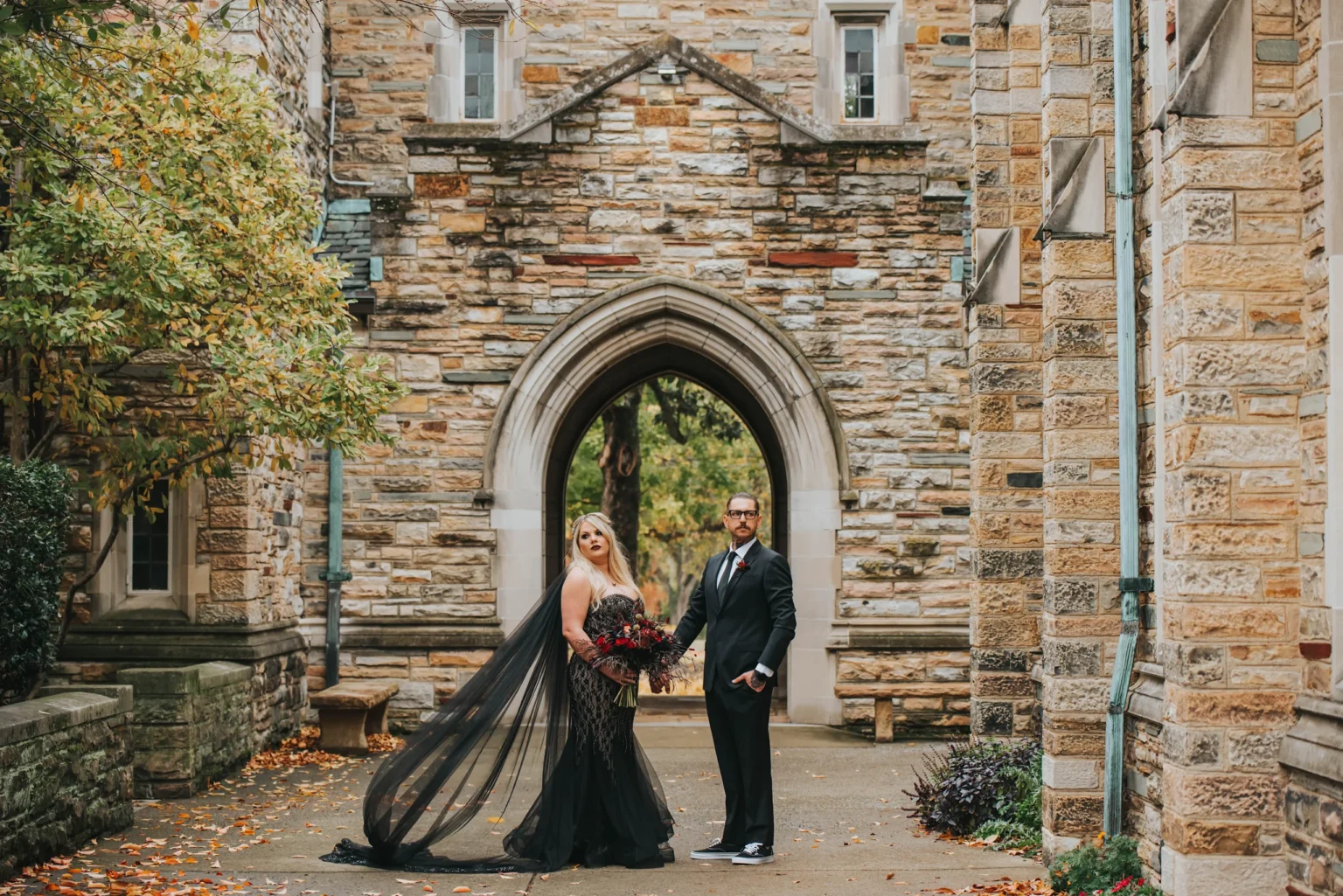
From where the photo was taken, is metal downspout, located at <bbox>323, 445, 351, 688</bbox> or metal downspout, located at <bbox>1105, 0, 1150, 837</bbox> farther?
metal downspout, located at <bbox>323, 445, 351, 688</bbox>

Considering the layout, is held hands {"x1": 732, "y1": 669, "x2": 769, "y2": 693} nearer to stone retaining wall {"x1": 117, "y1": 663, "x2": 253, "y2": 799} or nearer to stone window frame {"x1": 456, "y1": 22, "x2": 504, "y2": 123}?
stone retaining wall {"x1": 117, "y1": 663, "x2": 253, "y2": 799}

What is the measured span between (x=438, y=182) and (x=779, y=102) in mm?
2926

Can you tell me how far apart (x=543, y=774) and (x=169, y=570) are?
4978mm

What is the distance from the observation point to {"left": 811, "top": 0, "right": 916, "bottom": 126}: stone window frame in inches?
505

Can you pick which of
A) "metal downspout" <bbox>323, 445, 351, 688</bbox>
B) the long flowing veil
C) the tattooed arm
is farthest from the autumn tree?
the tattooed arm

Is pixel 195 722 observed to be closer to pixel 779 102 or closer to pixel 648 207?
pixel 648 207

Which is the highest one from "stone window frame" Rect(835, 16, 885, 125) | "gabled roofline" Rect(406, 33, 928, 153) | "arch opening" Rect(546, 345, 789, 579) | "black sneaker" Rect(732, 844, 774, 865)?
"stone window frame" Rect(835, 16, 885, 125)

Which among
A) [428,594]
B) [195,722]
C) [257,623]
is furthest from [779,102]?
[195,722]

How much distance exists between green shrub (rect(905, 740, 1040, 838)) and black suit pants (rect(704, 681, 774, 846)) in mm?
1242

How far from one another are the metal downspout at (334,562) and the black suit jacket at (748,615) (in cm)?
557

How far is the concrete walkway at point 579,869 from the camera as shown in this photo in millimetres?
6453

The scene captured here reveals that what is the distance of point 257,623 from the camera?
1084 cm

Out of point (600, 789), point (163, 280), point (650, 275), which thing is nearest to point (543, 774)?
point (600, 789)

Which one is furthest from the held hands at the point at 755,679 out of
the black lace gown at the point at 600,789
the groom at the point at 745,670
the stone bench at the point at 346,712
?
the stone bench at the point at 346,712
